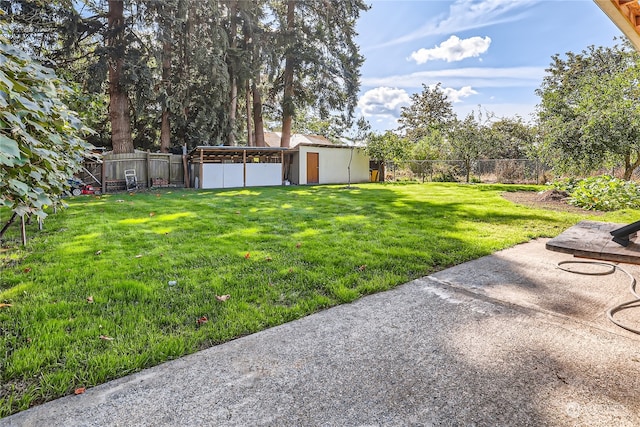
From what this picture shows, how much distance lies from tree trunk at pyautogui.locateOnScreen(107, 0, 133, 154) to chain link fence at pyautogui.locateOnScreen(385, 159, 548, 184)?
15.7 metres

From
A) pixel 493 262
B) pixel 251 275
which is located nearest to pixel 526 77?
pixel 493 262

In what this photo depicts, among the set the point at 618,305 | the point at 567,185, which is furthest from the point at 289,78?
the point at 618,305

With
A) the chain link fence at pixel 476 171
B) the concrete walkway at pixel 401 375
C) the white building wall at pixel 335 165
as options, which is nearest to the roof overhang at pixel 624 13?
the concrete walkway at pixel 401 375

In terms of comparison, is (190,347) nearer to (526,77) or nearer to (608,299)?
(608,299)

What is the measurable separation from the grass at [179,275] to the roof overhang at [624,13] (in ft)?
8.44

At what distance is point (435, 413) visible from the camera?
4.78 ft

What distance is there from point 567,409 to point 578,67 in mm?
31047

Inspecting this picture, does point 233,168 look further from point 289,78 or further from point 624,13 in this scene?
point 624,13

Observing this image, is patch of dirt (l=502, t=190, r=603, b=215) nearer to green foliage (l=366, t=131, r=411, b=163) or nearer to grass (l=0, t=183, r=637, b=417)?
grass (l=0, t=183, r=637, b=417)

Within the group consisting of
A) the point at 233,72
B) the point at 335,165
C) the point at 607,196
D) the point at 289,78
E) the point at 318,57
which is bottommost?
the point at 607,196

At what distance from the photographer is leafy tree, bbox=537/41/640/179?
9.87 meters

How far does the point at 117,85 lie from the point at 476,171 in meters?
19.2

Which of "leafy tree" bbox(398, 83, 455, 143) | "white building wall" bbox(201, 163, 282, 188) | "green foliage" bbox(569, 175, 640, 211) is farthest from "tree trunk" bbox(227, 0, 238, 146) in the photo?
"leafy tree" bbox(398, 83, 455, 143)

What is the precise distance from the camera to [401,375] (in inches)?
68.3
